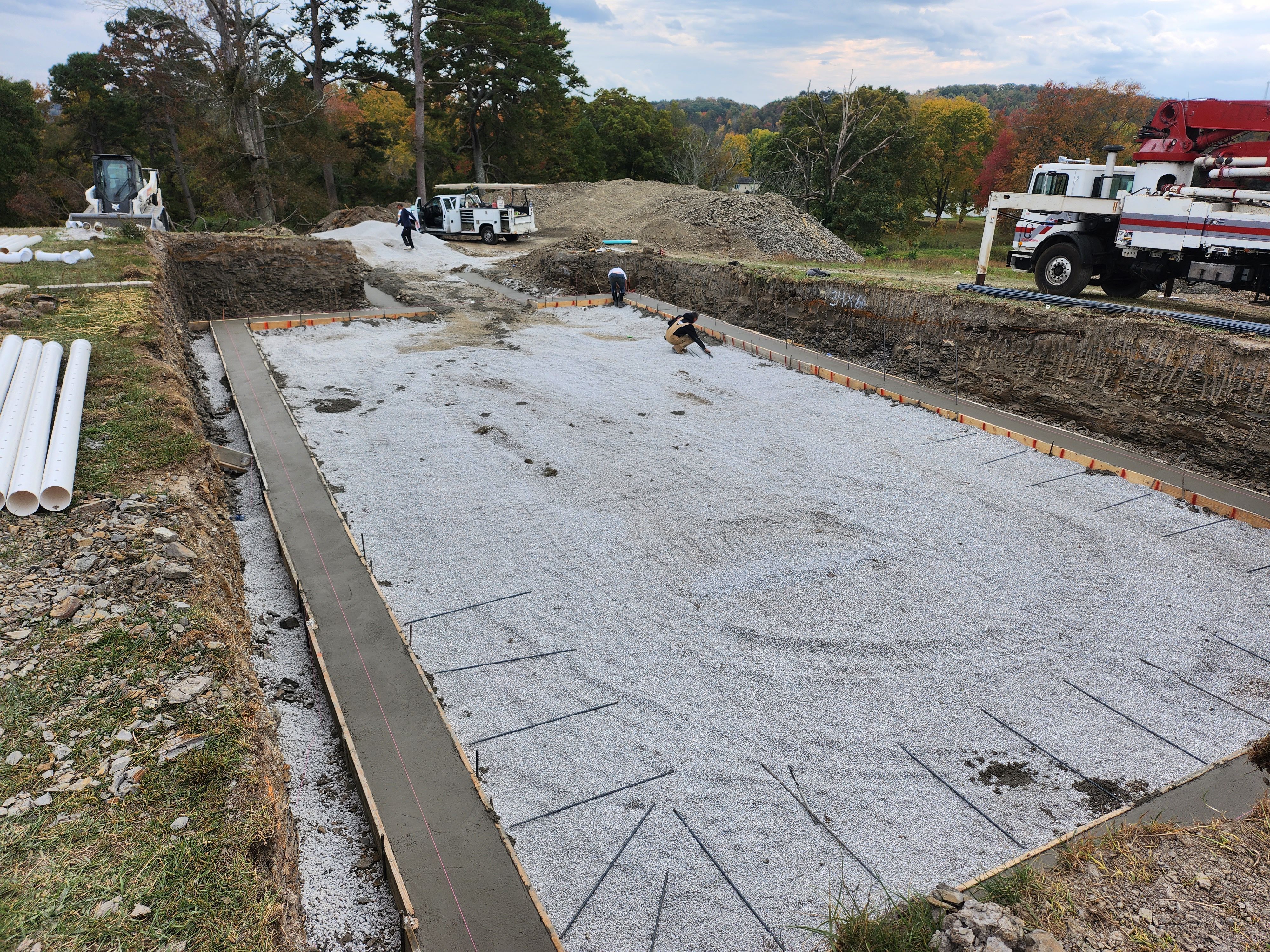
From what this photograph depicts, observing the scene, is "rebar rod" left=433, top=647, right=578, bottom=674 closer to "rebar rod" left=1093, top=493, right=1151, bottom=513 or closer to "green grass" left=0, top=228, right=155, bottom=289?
"rebar rod" left=1093, top=493, right=1151, bottom=513

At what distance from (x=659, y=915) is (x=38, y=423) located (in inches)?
245

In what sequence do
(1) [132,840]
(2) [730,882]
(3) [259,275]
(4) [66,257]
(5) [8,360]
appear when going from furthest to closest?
(3) [259,275]
(4) [66,257]
(5) [8,360]
(2) [730,882]
(1) [132,840]

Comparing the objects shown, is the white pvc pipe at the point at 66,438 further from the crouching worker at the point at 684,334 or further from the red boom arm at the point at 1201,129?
the red boom arm at the point at 1201,129

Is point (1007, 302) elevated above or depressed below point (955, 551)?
above

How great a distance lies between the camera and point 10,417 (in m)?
6.19

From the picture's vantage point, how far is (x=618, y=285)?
17734mm

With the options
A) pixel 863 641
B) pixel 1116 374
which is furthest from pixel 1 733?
pixel 1116 374

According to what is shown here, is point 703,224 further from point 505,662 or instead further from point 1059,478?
point 505,662

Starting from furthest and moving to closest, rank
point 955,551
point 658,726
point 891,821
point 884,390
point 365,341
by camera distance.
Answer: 1. point 365,341
2. point 884,390
3. point 955,551
4. point 658,726
5. point 891,821

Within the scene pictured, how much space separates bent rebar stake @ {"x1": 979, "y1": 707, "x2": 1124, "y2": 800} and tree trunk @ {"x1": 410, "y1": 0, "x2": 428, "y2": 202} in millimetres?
29496

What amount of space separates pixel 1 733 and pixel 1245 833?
6.56m

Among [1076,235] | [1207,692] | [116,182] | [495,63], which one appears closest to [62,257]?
[116,182]

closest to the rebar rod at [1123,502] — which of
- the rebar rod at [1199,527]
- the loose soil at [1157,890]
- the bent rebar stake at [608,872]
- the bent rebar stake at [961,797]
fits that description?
the rebar rod at [1199,527]

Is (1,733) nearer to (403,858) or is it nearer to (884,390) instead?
(403,858)
